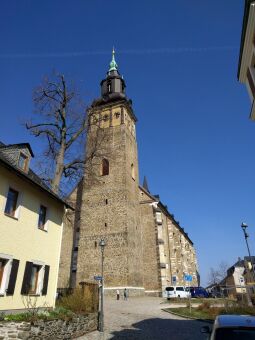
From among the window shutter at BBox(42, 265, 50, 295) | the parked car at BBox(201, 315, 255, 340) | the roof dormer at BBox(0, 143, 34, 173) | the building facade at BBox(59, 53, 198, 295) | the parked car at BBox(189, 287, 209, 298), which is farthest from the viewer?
the parked car at BBox(189, 287, 209, 298)

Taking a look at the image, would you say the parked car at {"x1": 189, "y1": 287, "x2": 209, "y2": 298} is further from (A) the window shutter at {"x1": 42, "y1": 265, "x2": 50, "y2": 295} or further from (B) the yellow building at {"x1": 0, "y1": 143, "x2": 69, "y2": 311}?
(A) the window shutter at {"x1": 42, "y1": 265, "x2": 50, "y2": 295}

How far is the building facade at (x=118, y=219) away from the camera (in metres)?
29.2

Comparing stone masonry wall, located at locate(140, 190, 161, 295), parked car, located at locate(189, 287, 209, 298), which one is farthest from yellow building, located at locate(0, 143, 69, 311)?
parked car, located at locate(189, 287, 209, 298)

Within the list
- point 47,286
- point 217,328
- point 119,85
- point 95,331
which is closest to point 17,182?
point 47,286

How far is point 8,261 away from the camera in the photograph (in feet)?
37.1

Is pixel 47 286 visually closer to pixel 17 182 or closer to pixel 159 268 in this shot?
pixel 17 182

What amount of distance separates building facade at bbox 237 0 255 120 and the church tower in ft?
49.3

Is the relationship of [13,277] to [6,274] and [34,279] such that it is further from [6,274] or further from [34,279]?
[34,279]

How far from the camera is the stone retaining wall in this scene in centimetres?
878

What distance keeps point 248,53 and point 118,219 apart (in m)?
23.0

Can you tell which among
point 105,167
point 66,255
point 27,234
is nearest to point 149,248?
point 66,255

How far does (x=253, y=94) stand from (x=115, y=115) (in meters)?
27.5

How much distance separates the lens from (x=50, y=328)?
9969 mm

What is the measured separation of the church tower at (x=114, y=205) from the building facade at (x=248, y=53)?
15.0 metres
